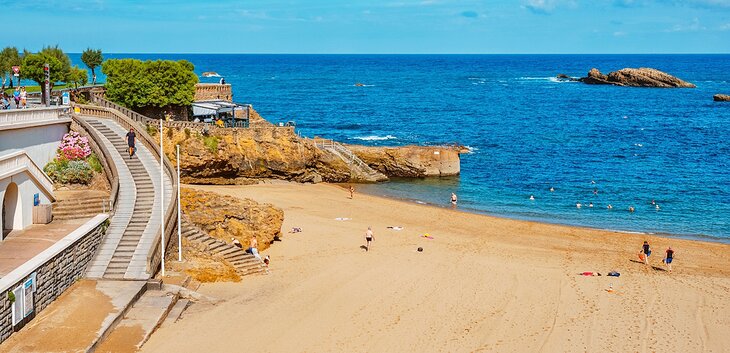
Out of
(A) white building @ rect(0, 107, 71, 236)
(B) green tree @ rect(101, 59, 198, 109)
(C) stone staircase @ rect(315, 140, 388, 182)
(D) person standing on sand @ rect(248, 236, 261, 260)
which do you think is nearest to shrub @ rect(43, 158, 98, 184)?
(A) white building @ rect(0, 107, 71, 236)

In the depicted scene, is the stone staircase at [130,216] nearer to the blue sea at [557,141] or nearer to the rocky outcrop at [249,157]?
the rocky outcrop at [249,157]

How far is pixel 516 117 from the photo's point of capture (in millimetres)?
94500

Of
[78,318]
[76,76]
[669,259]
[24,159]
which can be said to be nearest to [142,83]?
[76,76]

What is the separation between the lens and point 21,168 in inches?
886

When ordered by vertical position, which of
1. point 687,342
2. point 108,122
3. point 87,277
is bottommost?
point 687,342

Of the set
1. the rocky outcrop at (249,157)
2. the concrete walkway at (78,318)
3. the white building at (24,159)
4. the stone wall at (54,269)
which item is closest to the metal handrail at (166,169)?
the concrete walkway at (78,318)

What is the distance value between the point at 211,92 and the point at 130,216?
30.5m

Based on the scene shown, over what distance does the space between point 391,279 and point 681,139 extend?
187 ft

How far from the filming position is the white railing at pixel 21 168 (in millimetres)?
21609

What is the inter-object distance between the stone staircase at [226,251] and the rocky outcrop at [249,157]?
1393cm

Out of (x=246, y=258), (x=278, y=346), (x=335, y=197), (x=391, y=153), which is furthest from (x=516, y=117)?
(x=278, y=346)

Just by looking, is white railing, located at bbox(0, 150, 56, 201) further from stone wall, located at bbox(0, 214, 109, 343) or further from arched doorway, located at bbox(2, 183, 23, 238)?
stone wall, located at bbox(0, 214, 109, 343)

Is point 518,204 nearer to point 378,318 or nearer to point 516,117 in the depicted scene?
point 378,318

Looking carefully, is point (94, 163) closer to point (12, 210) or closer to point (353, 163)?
point (12, 210)
